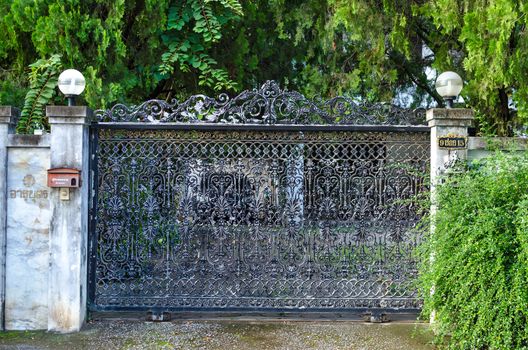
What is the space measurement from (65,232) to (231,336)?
7.02 ft

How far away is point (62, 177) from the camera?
604 centimetres

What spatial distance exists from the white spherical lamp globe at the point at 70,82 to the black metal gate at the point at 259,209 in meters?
0.41

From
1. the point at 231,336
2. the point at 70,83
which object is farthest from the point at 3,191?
the point at 231,336

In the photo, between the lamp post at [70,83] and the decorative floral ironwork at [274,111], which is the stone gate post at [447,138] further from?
the lamp post at [70,83]

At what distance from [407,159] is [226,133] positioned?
7.09 ft

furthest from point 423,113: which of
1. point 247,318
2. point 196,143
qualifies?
point 247,318

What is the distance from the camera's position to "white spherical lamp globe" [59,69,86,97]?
6.27 meters

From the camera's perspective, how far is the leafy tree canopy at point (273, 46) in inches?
336

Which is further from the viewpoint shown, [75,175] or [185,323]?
[185,323]

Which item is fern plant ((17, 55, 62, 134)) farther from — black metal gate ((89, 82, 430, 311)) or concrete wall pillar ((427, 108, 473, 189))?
concrete wall pillar ((427, 108, 473, 189))

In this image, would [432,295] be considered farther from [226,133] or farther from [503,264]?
[226,133]

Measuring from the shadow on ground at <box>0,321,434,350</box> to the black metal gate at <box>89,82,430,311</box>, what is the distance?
0.25 metres

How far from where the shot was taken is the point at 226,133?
21.7 ft

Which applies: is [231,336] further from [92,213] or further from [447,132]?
[447,132]
